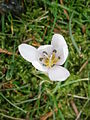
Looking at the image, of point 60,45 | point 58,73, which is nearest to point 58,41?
point 60,45

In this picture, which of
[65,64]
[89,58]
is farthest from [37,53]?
[89,58]

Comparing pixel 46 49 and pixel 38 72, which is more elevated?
pixel 46 49

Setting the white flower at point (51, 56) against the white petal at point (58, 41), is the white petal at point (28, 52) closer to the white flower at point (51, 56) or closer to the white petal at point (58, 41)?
the white flower at point (51, 56)

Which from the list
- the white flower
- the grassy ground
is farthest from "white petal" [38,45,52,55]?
the grassy ground

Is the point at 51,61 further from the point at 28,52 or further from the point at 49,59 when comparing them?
the point at 28,52

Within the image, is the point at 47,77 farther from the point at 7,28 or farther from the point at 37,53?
the point at 7,28

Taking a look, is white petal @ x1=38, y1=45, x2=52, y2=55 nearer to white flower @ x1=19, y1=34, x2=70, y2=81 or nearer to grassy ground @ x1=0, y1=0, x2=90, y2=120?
white flower @ x1=19, y1=34, x2=70, y2=81
